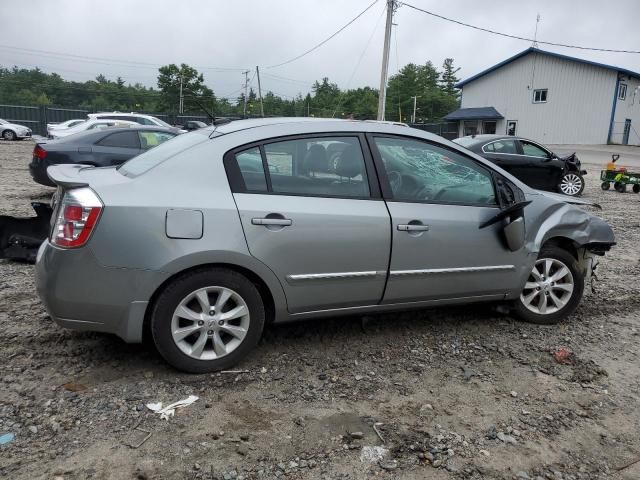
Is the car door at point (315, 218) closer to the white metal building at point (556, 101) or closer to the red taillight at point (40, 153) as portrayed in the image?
the red taillight at point (40, 153)

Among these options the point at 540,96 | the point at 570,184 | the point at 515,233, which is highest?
the point at 540,96

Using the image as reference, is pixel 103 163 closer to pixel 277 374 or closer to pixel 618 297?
pixel 277 374

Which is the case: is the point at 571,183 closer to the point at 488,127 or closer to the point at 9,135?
the point at 9,135

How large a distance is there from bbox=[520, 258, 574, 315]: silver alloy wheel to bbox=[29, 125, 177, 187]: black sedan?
737cm

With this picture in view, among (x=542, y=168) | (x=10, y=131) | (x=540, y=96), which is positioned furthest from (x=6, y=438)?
(x=540, y=96)

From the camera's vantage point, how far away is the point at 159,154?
3604mm

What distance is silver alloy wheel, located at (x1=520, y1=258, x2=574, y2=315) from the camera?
4277 millimetres

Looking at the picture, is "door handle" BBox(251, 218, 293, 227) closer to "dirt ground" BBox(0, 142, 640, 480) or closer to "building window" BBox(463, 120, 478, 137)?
"dirt ground" BBox(0, 142, 640, 480)

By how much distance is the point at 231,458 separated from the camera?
257cm

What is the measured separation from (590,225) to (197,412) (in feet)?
11.2

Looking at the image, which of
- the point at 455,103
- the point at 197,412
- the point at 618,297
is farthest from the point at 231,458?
the point at 455,103

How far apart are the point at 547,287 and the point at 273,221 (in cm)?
245

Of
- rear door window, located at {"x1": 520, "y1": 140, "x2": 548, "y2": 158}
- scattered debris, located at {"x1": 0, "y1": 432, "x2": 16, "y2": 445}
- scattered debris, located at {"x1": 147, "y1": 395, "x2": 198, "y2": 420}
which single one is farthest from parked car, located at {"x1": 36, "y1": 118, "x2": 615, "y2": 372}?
rear door window, located at {"x1": 520, "y1": 140, "x2": 548, "y2": 158}

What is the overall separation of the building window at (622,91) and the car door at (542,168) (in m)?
29.8
